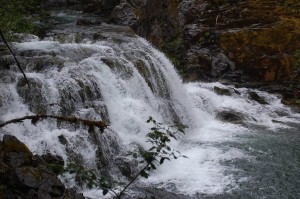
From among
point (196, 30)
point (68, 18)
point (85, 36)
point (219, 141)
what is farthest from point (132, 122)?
point (68, 18)

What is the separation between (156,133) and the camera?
378 cm

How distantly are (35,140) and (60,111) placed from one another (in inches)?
49.2

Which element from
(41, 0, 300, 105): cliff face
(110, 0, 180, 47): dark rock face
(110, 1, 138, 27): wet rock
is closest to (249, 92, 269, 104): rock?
(41, 0, 300, 105): cliff face

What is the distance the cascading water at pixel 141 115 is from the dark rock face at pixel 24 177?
1.58m

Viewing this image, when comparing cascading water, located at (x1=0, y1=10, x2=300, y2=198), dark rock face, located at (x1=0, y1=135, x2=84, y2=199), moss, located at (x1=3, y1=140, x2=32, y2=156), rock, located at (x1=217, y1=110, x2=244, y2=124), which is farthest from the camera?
rock, located at (x1=217, y1=110, x2=244, y2=124)

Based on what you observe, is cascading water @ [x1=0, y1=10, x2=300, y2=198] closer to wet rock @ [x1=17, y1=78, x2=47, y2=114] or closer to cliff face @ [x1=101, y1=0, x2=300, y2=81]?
wet rock @ [x1=17, y1=78, x2=47, y2=114]

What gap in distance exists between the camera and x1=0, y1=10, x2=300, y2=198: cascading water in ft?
24.6

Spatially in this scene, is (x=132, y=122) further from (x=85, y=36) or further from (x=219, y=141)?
(x=85, y=36)

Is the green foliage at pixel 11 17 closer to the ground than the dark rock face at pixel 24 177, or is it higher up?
higher up

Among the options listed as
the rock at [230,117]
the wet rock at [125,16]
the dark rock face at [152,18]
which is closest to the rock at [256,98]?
the rock at [230,117]

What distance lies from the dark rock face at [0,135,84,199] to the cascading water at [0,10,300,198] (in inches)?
62.3

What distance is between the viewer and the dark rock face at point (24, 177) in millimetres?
4855

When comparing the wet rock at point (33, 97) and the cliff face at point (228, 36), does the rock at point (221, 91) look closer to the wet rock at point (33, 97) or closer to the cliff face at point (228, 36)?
the cliff face at point (228, 36)

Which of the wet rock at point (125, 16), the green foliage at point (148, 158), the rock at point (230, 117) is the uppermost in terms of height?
the wet rock at point (125, 16)
